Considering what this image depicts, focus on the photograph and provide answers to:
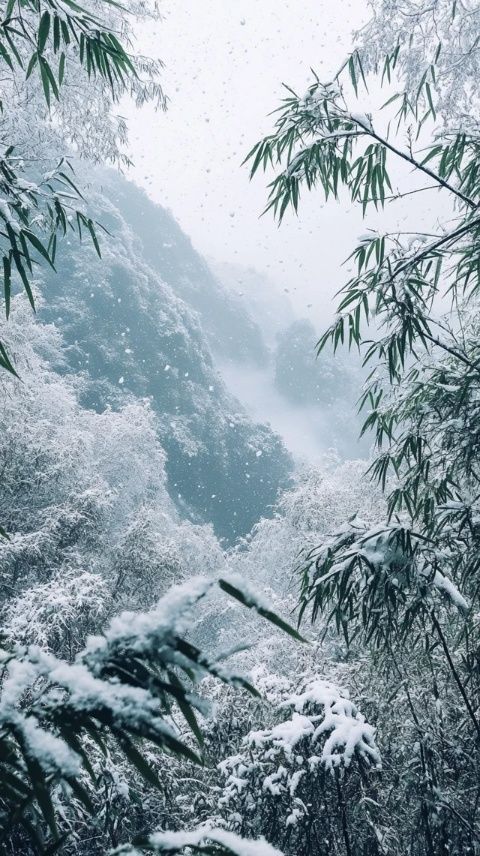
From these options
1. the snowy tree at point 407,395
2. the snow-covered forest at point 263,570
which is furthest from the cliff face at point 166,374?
the snowy tree at point 407,395

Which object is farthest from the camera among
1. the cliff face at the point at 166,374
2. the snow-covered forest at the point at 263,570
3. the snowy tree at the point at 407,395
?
the cliff face at the point at 166,374

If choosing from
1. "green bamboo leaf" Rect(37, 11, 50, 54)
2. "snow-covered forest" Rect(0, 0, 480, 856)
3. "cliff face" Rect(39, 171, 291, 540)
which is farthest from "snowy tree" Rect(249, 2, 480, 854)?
"cliff face" Rect(39, 171, 291, 540)

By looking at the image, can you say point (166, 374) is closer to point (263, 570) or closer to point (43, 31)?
point (263, 570)

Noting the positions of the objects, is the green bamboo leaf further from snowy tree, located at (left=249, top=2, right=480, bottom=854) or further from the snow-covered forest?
snowy tree, located at (left=249, top=2, right=480, bottom=854)

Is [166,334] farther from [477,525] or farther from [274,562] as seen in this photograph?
[477,525]

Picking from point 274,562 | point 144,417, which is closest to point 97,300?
point 144,417

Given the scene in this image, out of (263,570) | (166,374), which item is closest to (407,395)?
(263,570)

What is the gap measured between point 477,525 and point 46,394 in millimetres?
11275

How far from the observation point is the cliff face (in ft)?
99.9

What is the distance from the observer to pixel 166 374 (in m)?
33.1

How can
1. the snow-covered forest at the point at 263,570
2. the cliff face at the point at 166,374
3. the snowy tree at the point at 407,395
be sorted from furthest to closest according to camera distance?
the cliff face at the point at 166,374, the snowy tree at the point at 407,395, the snow-covered forest at the point at 263,570

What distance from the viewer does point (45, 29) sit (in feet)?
5.60

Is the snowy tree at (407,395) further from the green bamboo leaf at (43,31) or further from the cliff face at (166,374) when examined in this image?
the cliff face at (166,374)

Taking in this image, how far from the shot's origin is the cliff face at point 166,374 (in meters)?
30.4
